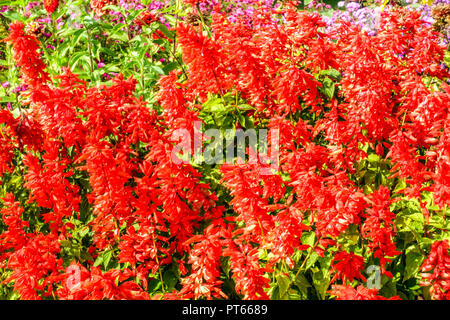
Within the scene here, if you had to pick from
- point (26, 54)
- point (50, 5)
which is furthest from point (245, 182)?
point (50, 5)

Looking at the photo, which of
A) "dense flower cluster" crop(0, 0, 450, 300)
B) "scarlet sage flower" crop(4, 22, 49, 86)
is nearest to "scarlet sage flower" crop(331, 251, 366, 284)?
"dense flower cluster" crop(0, 0, 450, 300)

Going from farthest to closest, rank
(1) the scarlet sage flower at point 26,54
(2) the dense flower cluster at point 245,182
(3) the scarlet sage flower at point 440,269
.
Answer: (1) the scarlet sage flower at point 26,54
(2) the dense flower cluster at point 245,182
(3) the scarlet sage flower at point 440,269

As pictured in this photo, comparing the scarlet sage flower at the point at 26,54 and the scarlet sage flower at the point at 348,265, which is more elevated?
the scarlet sage flower at the point at 26,54

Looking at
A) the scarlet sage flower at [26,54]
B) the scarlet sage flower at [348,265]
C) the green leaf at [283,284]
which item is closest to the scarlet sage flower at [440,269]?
the scarlet sage flower at [348,265]

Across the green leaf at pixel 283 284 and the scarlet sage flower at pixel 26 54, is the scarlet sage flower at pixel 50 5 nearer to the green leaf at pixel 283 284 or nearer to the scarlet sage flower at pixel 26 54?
the scarlet sage flower at pixel 26 54

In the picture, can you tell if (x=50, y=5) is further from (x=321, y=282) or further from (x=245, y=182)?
(x=321, y=282)

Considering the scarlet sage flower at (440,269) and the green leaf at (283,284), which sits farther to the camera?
the green leaf at (283,284)

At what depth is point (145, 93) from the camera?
3.68 metres

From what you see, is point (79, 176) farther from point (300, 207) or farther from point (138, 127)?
point (300, 207)

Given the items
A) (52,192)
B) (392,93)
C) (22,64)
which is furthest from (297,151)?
(22,64)

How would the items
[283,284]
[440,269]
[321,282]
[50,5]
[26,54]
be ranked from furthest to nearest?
1. [50,5]
2. [26,54]
3. [321,282]
4. [283,284]
5. [440,269]

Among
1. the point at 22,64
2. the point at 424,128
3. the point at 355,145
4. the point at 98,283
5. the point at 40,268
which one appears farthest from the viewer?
the point at 22,64

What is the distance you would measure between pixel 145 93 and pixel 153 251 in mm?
1681

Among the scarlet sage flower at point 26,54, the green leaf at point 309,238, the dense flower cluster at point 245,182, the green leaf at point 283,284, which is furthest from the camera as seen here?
the scarlet sage flower at point 26,54
